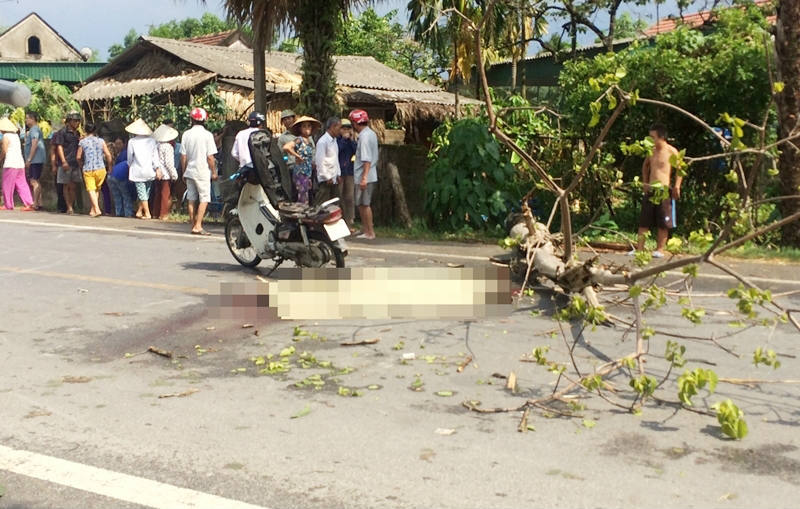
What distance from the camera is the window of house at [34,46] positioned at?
239 feet

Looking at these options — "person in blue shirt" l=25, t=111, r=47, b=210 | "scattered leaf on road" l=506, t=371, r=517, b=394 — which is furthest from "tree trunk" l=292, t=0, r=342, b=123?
"scattered leaf on road" l=506, t=371, r=517, b=394

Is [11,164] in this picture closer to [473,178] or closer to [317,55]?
[317,55]

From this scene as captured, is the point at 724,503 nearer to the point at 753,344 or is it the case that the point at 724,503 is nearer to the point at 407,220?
the point at 753,344

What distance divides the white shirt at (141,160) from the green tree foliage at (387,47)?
27545 mm

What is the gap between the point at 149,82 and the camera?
26203 mm

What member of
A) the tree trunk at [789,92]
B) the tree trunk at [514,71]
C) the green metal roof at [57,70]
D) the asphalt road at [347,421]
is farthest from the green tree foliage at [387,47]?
the asphalt road at [347,421]

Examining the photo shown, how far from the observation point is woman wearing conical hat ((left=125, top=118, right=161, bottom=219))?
16.2m

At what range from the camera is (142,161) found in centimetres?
1630

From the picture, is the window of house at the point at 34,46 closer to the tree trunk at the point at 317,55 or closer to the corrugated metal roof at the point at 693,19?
the corrugated metal roof at the point at 693,19

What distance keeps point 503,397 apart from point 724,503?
172 cm

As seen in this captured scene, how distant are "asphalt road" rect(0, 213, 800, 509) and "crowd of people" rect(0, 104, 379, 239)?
195 inches

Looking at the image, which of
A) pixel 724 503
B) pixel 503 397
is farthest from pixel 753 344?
pixel 724 503

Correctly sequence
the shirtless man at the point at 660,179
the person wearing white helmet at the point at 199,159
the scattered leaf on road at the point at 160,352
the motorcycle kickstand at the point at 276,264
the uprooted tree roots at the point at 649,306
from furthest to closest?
the person wearing white helmet at the point at 199,159, the shirtless man at the point at 660,179, the motorcycle kickstand at the point at 276,264, the scattered leaf on road at the point at 160,352, the uprooted tree roots at the point at 649,306

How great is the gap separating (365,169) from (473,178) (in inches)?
63.4
